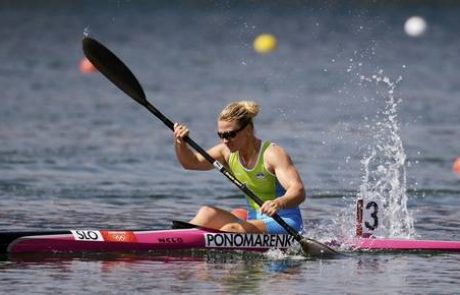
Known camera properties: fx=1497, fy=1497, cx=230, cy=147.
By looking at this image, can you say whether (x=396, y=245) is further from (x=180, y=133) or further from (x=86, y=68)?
(x=86, y=68)

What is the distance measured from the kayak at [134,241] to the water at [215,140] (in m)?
0.11

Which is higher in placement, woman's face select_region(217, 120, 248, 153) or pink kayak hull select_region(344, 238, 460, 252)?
woman's face select_region(217, 120, 248, 153)

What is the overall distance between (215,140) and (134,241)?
1021 cm

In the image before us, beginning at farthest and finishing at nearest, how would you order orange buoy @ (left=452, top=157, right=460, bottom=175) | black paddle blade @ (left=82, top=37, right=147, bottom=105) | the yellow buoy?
the yellow buoy < orange buoy @ (left=452, top=157, right=460, bottom=175) < black paddle blade @ (left=82, top=37, right=147, bottom=105)

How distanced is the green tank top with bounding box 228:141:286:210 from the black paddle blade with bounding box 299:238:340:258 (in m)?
0.54

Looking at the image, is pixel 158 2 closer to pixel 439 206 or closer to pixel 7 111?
pixel 7 111

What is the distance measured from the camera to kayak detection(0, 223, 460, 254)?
13.1m

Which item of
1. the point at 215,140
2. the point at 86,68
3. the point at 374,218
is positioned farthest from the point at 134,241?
the point at 86,68

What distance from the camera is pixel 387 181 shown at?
18.8 m

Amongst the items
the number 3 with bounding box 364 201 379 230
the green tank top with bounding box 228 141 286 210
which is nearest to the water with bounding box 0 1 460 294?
the number 3 with bounding box 364 201 379 230

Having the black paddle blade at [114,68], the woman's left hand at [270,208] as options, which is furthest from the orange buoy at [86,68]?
the woman's left hand at [270,208]

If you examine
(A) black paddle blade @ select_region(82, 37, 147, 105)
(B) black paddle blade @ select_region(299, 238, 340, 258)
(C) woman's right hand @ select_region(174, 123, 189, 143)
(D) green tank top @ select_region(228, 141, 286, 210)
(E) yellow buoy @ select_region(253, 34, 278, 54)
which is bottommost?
(B) black paddle blade @ select_region(299, 238, 340, 258)

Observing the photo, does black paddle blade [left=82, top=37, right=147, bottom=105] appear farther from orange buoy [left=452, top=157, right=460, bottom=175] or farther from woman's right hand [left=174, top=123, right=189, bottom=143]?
orange buoy [left=452, top=157, right=460, bottom=175]

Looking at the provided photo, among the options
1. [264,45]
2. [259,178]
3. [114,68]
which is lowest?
[259,178]
